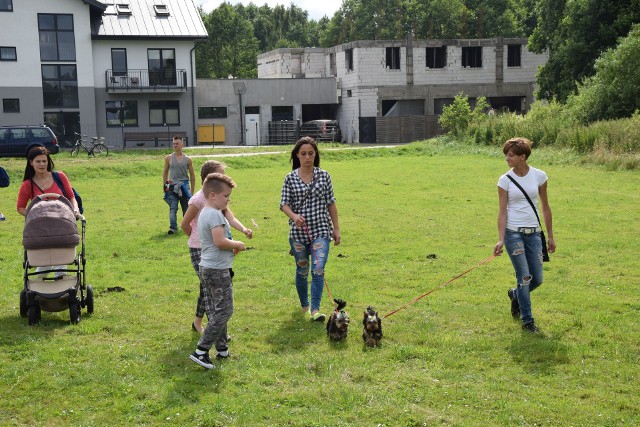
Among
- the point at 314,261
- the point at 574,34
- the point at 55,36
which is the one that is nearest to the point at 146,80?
the point at 55,36

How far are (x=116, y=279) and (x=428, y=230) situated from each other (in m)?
6.68

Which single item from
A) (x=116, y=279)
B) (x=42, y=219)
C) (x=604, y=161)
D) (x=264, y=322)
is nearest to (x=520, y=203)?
(x=264, y=322)

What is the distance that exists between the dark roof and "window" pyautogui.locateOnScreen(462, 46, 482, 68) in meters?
20.9

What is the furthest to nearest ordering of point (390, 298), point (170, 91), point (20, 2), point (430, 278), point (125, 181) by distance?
point (170, 91) < point (20, 2) < point (125, 181) < point (430, 278) < point (390, 298)

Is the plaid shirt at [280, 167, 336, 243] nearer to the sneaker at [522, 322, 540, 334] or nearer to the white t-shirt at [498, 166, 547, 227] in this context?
the white t-shirt at [498, 166, 547, 227]

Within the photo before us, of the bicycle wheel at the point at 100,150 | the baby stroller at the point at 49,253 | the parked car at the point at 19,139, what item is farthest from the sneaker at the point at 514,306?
the bicycle wheel at the point at 100,150

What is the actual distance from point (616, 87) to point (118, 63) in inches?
1217

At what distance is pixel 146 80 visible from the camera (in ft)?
163

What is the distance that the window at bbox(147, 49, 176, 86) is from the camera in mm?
50094

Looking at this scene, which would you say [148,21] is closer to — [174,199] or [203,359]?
[174,199]

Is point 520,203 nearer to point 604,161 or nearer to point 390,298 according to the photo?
point 390,298

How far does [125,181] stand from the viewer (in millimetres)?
27641

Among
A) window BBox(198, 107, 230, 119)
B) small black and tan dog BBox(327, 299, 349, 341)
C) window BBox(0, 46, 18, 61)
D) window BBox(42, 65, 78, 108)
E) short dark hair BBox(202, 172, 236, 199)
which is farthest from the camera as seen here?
window BBox(198, 107, 230, 119)

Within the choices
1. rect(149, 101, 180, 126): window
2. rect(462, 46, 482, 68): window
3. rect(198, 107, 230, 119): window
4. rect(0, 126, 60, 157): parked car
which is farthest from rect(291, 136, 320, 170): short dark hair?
rect(462, 46, 482, 68): window
